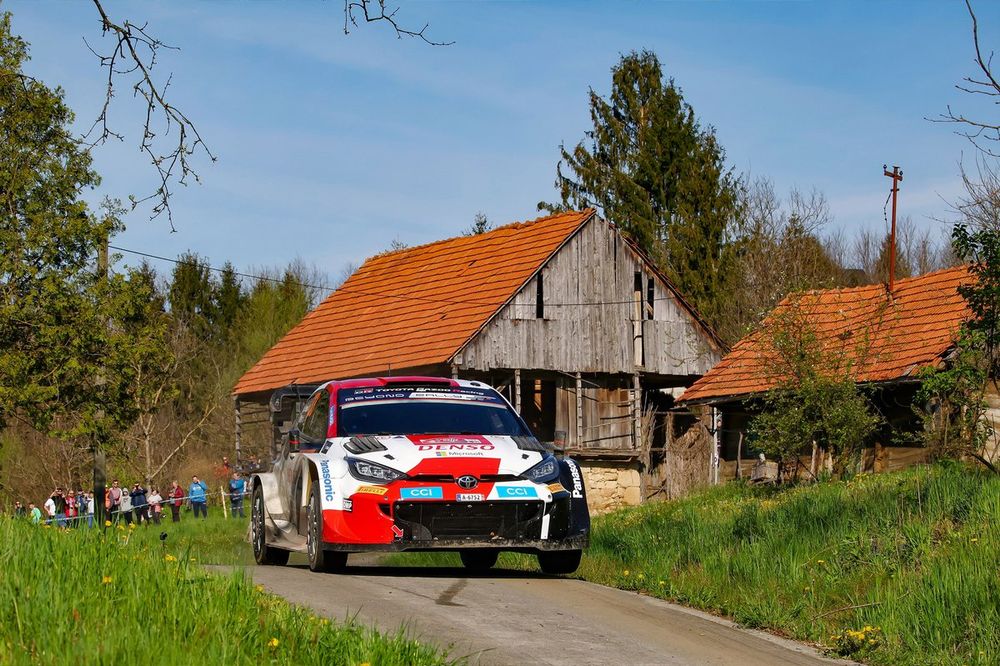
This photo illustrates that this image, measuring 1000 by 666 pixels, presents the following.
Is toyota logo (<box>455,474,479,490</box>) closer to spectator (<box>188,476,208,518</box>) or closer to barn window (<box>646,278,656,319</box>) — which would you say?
spectator (<box>188,476,208,518</box>)

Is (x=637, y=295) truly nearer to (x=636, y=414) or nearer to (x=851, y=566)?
(x=636, y=414)

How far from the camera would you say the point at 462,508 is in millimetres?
→ 12000

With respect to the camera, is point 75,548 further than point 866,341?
No

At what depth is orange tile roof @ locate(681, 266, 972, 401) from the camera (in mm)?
28844

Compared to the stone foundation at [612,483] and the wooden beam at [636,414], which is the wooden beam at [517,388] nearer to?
the stone foundation at [612,483]

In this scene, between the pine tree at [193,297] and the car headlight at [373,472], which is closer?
the car headlight at [373,472]

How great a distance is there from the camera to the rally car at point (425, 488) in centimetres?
1198

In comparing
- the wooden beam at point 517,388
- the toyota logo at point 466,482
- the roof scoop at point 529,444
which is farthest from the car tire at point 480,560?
the wooden beam at point 517,388

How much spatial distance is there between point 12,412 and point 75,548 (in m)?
31.6

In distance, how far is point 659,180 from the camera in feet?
208

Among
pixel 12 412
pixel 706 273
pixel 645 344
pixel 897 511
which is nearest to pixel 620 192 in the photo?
pixel 706 273

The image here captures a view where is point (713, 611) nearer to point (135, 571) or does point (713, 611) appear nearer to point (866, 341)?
point (135, 571)

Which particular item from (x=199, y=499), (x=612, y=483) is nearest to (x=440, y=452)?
(x=199, y=499)

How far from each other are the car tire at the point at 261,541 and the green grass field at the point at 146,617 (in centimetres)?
522
